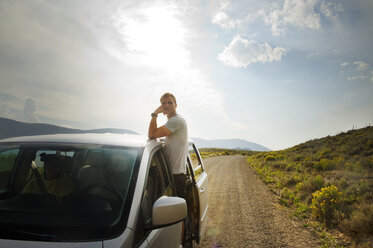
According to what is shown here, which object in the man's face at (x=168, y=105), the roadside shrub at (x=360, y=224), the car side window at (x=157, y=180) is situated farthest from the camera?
the roadside shrub at (x=360, y=224)

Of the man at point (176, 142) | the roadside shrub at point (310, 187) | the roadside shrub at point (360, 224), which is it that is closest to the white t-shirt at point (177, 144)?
the man at point (176, 142)

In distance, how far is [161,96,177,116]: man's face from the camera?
3414mm

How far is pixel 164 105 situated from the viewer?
3.44 meters

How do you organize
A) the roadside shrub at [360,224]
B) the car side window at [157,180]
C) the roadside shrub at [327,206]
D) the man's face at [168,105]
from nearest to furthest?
the car side window at [157,180]
the man's face at [168,105]
the roadside shrub at [360,224]
the roadside shrub at [327,206]

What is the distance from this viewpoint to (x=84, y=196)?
1.81m

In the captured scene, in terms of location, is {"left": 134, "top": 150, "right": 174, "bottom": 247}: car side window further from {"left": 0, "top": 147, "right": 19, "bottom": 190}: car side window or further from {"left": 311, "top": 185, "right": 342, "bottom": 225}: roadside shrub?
{"left": 311, "top": 185, "right": 342, "bottom": 225}: roadside shrub

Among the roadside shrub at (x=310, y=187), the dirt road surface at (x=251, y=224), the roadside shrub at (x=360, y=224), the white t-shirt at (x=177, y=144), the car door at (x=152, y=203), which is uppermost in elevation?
the white t-shirt at (x=177, y=144)

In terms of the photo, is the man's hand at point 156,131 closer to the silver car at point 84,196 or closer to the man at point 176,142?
the man at point 176,142

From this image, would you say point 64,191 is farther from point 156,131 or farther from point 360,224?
point 360,224

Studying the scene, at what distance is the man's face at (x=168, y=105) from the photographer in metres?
3.41

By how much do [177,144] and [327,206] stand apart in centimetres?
510

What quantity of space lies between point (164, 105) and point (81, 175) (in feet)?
5.45

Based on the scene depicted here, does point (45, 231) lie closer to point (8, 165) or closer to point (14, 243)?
point (14, 243)

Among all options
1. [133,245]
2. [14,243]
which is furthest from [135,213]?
[14,243]
